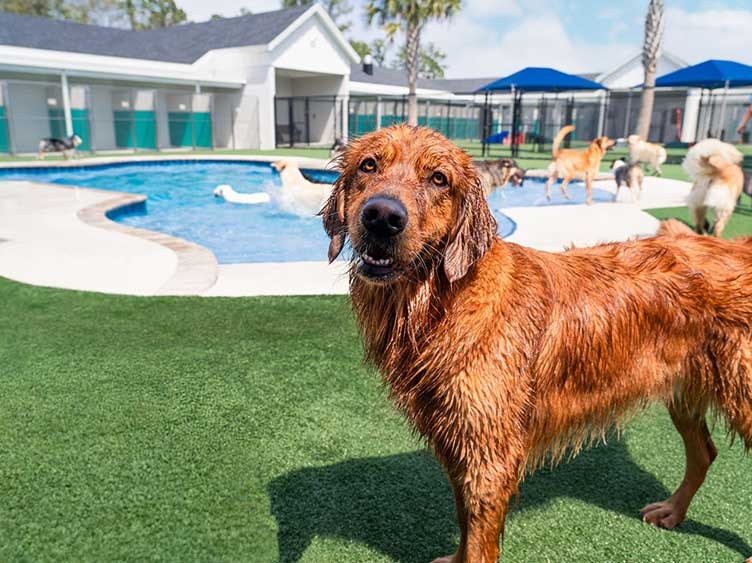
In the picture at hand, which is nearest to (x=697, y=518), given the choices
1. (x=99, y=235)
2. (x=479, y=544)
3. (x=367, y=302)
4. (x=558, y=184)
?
(x=479, y=544)

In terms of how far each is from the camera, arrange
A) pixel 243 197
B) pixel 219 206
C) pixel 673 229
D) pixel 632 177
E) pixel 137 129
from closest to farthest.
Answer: pixel 673 229, pixel 632 177, pixel 243 197, pixel 219 206, pixel 137 129

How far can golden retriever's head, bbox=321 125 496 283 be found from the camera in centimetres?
209

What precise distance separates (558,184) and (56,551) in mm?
21477

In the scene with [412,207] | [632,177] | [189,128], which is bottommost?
[632,177]

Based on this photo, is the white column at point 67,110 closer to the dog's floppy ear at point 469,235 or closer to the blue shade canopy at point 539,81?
the blue shade canopy at point 539,81

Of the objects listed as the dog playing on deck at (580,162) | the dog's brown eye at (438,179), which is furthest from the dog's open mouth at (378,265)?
the dog playing on deck at (580,162)

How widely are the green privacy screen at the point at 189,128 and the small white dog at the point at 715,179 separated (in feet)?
96.1

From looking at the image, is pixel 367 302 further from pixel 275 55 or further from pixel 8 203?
pixel 275 55

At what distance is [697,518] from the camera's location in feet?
10.7

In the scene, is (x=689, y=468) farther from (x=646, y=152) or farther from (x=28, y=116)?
(x=28, y=116)

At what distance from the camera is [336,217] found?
98.6 inches

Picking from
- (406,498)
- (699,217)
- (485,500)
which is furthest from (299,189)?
(485,500)

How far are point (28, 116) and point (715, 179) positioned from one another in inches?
1218

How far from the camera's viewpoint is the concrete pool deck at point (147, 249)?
7.11 metres
